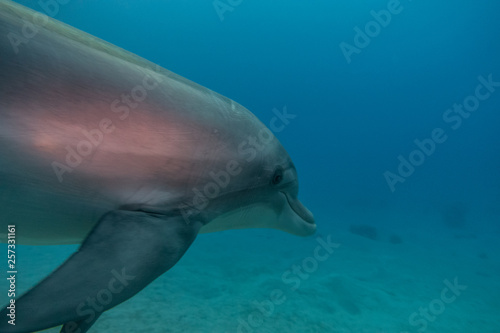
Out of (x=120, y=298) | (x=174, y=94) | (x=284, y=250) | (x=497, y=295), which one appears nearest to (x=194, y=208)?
(x=120, y=298)

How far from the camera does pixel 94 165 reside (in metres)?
2.02

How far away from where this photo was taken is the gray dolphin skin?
1.75 meters

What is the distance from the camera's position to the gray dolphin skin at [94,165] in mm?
1747

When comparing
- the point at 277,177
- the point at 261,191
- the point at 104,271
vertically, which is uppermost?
the point at 277,177

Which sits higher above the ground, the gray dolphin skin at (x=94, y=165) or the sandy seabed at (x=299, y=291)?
the gray dolphin skin at (x=94, y=165)

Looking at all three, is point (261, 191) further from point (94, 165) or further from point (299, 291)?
point (299, 291)

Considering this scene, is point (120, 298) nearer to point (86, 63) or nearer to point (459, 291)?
point (86, 63)

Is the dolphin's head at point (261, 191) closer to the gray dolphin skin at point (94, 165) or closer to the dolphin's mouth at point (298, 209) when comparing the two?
the dolphin's mouth at point (298, 209)

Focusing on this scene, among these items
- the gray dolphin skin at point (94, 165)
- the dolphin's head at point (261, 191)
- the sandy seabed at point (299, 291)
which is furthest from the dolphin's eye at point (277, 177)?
the sandy seabed at point (299, 291)

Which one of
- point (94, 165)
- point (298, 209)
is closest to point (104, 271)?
point (94, 165)

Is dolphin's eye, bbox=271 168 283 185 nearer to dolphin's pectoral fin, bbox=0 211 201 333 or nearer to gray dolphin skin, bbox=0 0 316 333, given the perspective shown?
gray dolphin skin, bbox=0 0 316 333

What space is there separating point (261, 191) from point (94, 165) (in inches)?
65.9

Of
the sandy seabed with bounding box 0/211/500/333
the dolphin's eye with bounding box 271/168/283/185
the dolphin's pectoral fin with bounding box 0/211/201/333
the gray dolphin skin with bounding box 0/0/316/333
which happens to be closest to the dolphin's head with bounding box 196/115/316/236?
the dolphin's eye with bounding box 271/168/283/185

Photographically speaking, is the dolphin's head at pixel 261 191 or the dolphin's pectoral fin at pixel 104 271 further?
the dolphin's head at pixel 261 191
